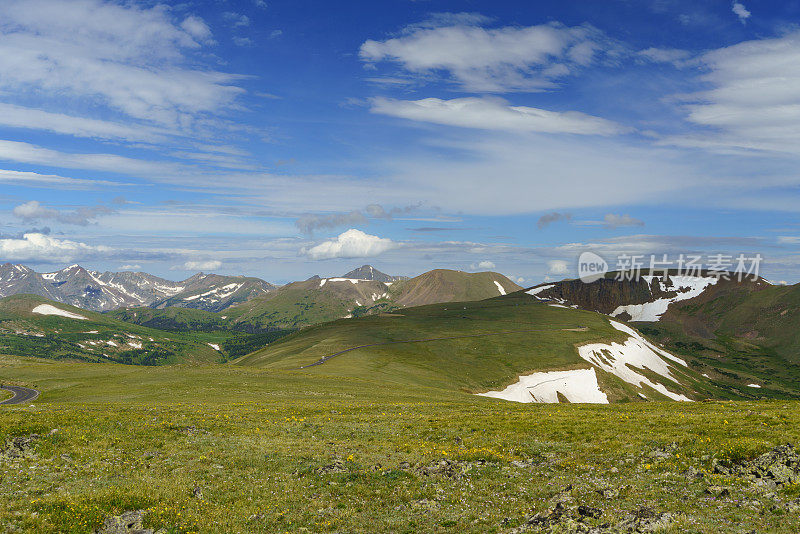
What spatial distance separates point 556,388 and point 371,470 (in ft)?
374

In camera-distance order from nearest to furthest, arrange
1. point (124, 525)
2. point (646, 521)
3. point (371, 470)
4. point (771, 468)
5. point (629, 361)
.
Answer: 1. point (646, 521)
2. point (124, 525)
3. point (771, 468)
4. point (371, 470)
5. point (629, 361)

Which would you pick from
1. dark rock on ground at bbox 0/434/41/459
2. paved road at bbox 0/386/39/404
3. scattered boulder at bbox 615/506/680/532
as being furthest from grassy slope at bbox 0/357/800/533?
paved road at bbox 0/386/39/404

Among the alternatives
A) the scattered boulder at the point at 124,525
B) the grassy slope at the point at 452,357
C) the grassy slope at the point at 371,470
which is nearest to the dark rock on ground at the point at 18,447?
the grassy slope at the point at 371,470

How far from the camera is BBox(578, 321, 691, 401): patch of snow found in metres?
155

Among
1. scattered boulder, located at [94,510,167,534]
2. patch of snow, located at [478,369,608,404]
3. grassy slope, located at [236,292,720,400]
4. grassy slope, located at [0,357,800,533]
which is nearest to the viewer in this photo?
scattered boulder, located at [94,510,167,534]

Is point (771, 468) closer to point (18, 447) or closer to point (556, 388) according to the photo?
point (18, 447)

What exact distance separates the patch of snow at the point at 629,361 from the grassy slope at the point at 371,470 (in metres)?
120

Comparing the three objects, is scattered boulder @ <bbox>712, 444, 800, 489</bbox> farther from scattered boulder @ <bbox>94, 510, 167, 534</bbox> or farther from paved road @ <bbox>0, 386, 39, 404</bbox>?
paved road @ <bbox>0, 386, 39, 404</bbox>

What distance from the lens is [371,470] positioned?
1089 inches

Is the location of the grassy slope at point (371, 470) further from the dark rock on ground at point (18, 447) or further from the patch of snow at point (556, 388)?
the patch of snow at point (556, 388)

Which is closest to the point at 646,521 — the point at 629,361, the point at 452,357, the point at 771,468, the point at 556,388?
the point at 771,468

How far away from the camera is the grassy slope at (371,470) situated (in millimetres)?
20141

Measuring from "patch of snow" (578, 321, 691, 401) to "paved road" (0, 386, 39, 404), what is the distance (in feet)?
495

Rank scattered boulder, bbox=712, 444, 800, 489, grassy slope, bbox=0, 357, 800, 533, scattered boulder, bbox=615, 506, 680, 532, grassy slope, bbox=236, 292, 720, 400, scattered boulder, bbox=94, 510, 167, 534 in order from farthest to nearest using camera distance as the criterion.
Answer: grassy slope, bbox=236, 292, 720, 400 → scattered boulder, bbox=712, 444, 800, 489 → grassy slope, bbox=0, 357, 800, 533 → scattered boulder, bbox=94, 510, 167, 534 → scattered boulder, bbox=615, 506, 680, 532
